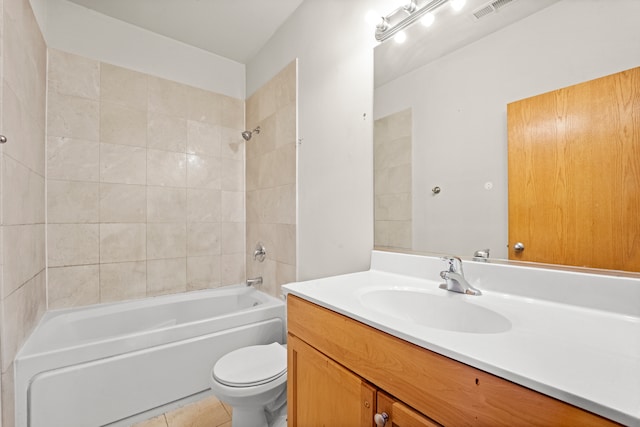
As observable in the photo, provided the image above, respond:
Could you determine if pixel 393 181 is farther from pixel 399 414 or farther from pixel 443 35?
pixel 399 414

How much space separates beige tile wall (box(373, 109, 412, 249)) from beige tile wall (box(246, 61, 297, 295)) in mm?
689

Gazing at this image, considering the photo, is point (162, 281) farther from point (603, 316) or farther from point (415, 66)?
point (603, 316)

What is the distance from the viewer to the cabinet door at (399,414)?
57 centimetres

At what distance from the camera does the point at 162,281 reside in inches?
84.2

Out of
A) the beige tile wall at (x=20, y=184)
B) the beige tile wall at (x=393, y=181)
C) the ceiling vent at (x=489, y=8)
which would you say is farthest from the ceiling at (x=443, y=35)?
the beige tile wall at (x=20, y=184)

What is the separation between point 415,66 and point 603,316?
3.60 ft

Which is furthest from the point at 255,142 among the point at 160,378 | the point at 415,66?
the point at 160,378

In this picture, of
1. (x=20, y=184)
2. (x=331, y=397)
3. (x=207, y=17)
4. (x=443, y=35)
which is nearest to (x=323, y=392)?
(x=331, y=397)

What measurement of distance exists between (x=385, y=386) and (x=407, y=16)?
141 cm

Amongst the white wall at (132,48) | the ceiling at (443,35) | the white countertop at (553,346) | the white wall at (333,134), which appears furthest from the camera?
the white wall at (132,48)

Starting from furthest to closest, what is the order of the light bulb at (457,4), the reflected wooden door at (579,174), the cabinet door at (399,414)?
the light bulb at (457,4) → the reflected wooden door at (579,174) → the cabinet door at (399,414)

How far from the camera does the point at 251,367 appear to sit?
4.34 feet

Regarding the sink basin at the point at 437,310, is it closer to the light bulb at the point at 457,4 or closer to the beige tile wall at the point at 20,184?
the light bulb at the point at 457,4

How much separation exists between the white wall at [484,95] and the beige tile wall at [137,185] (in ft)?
5.45
